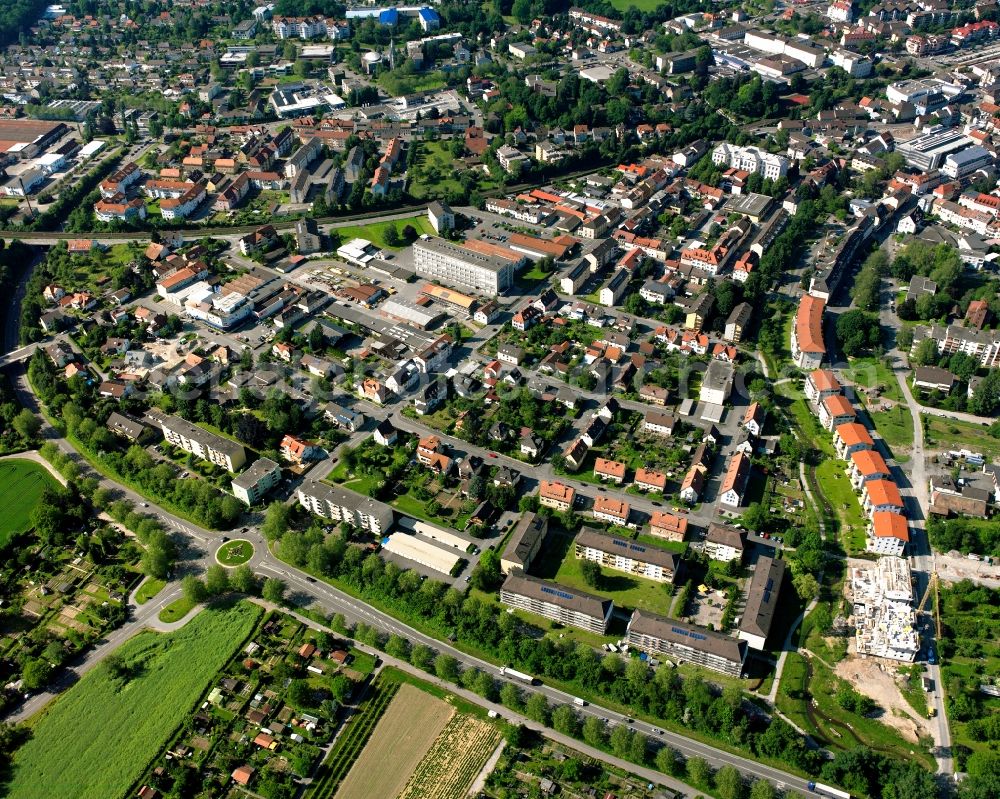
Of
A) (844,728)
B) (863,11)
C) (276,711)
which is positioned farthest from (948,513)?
(863,11)

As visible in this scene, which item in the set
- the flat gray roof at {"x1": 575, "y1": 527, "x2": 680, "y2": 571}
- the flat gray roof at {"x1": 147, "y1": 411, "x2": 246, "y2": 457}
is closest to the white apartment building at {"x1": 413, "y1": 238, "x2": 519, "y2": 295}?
the flat gray roof at {"x1": 147, "y1": 411, "x2": 246, "y2": 457}

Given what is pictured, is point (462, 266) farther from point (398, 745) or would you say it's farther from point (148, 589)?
point (398, 745)

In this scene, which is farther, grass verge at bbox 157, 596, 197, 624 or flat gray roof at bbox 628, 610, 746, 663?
grass verge at bbox 157, 596, 197, 624

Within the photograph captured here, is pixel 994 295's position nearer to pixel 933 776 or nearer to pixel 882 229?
pixel 882 229

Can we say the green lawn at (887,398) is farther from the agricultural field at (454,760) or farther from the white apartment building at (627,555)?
the agricultural field at (454,760)

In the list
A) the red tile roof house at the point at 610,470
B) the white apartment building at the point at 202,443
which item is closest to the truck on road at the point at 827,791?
the red tile roof house at the point at 610,470

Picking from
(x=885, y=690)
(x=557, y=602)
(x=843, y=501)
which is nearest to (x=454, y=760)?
(x=557, y=602)

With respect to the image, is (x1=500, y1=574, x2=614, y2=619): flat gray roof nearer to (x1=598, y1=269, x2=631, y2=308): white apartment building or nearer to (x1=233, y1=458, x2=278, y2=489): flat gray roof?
(x1=233, y1=458, x2=278, y2=489): flat gray roof
